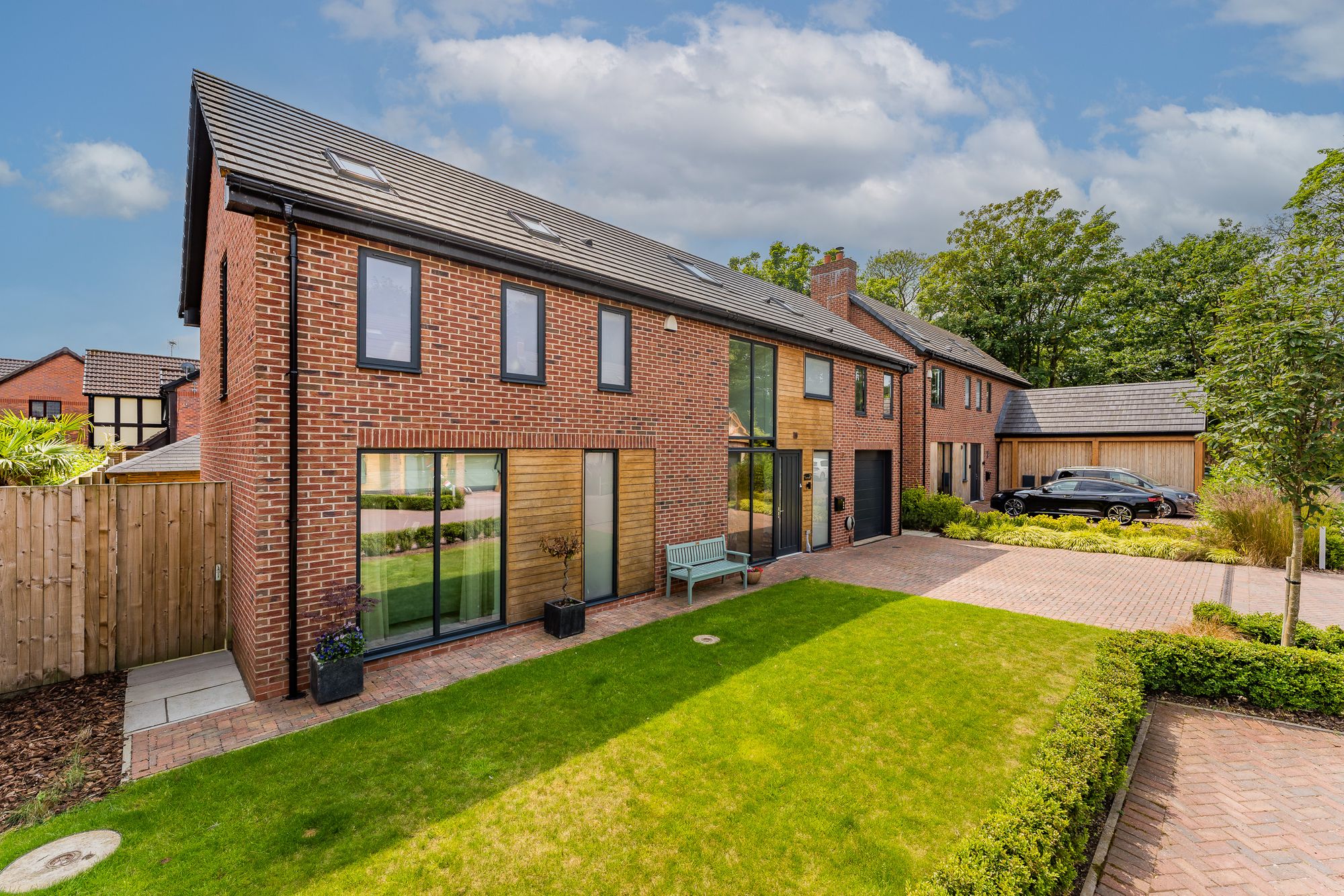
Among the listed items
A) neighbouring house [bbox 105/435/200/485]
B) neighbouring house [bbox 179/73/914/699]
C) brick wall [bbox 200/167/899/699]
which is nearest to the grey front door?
neighbouring house [bbox 179/73/914/699]

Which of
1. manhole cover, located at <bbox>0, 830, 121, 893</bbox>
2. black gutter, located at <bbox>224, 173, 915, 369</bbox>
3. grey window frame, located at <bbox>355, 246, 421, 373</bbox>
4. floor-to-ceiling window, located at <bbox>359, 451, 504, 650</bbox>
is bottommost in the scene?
manhole cover, located at <bbox>0, 830, 121, 893</bbox>

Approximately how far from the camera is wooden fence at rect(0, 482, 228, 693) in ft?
18.8

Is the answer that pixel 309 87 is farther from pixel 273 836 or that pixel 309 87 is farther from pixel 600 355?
pixel 273 836

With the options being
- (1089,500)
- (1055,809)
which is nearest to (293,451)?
(1055,809)

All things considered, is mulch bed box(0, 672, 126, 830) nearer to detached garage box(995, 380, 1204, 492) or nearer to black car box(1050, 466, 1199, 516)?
black car box(1050, 466, 1199, 516)

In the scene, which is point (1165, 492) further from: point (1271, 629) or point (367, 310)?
point (367, 310)

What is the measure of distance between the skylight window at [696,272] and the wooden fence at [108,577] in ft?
32.3

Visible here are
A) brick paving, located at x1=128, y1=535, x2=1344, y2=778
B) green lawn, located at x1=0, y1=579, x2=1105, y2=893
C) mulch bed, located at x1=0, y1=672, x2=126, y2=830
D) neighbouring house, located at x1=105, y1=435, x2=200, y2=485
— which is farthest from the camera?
neighbouring house, located at x1=105, y1=435, x2=200, y2=485

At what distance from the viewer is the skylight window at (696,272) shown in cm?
1265

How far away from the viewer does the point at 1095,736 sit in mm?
4246

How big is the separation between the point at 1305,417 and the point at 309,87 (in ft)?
52.8

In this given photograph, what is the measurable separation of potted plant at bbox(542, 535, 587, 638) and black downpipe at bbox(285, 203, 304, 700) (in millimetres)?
2950

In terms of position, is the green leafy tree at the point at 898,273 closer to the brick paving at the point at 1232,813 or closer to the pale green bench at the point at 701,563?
the pale green bench at the point at 701,563

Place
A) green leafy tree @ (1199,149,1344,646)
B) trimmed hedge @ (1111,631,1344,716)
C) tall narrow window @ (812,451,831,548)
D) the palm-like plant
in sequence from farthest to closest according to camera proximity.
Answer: tall narrow window @ (812,451,831,548), the palm-like plant, green leafy tree @ (1199,149,1344,646), trimmed hedge @ (1111,631,1344,716)
